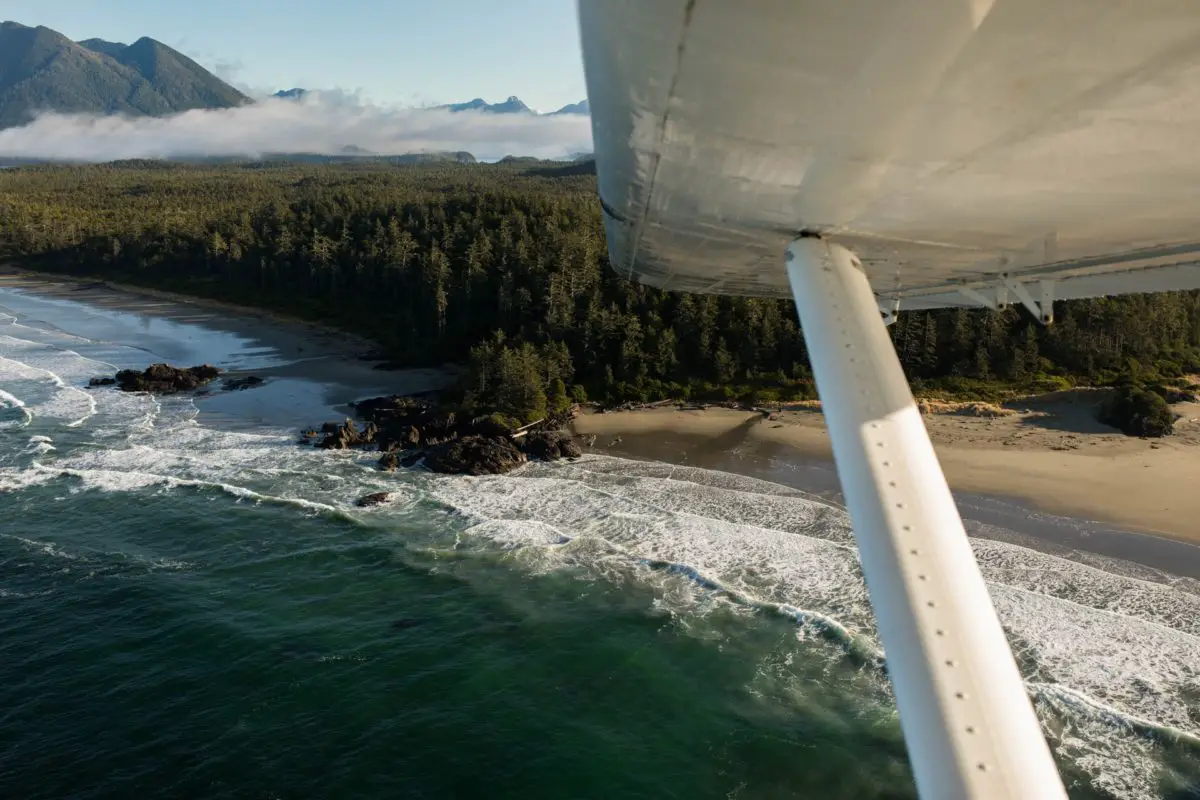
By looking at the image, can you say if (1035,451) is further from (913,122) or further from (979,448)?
(913,122)

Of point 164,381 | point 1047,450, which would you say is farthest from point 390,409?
point 1047,450

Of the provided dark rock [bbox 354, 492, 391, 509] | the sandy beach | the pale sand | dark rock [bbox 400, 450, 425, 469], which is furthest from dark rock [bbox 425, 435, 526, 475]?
the sandy beach

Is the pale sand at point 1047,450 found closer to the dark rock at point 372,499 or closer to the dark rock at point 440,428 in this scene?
the dark rock at point 440,428

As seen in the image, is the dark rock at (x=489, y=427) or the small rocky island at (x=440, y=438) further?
the dark rock at (x=489, y=427)

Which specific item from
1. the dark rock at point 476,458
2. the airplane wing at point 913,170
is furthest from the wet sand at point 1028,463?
the airplane wing at point 913,170

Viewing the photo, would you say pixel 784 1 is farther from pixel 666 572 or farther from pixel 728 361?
pixel 728 361

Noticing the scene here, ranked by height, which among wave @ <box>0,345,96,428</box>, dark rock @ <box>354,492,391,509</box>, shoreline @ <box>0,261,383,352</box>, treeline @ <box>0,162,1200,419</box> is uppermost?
treeline @ <box>0,162,1200,419</box>

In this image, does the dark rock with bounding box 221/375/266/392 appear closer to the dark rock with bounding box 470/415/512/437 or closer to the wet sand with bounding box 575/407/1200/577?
the dark rock with bounding box 470/415/512/437
